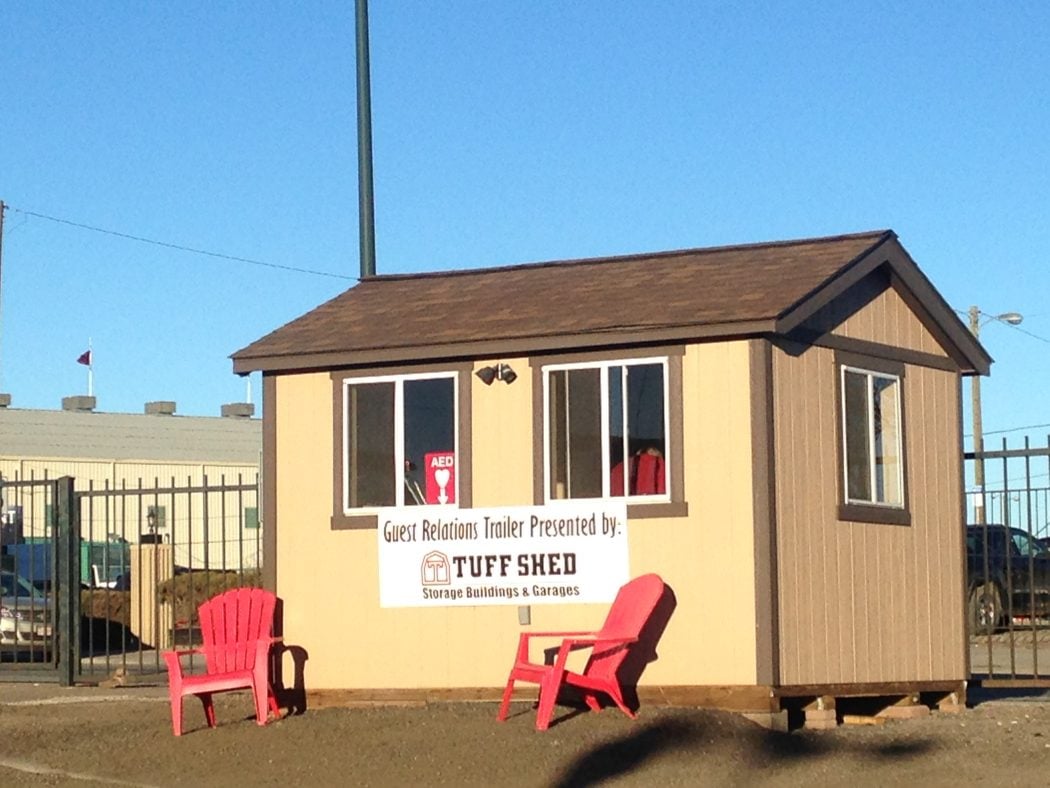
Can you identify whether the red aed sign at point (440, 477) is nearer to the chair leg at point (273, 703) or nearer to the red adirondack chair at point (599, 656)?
the red adirondack chair at point (599, 656)

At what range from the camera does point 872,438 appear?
14344 millimetres

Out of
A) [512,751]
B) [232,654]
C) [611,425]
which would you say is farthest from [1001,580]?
[512,751]

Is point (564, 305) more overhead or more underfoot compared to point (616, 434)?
more overhead

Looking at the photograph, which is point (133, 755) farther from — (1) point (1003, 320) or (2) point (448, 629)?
(1) point (1003, 320)

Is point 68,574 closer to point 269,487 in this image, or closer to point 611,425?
point 269,487

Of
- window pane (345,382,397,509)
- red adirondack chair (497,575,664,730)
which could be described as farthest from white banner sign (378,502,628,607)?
red adirondack chair (497,575,664,730)

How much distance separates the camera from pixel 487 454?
13.8 meters

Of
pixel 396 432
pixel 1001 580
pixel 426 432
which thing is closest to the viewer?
pixel 396 432

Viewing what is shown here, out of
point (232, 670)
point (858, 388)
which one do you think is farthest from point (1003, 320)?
point (232, 670)

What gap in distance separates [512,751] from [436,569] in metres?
2.63

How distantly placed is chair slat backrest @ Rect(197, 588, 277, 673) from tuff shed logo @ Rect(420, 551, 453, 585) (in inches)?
46.6

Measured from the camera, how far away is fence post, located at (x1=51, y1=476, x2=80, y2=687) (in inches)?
669

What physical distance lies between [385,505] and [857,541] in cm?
349

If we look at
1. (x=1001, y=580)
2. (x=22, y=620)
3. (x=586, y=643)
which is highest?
(x=1001, y=580)
